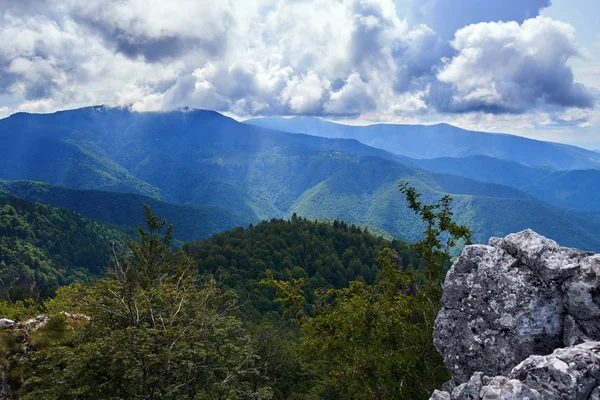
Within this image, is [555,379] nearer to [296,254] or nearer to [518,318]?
[518,318]

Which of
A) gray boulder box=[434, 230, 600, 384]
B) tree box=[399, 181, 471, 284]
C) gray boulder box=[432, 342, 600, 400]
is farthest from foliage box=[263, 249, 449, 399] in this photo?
gray boulder box=[432, 342, 600, 400]

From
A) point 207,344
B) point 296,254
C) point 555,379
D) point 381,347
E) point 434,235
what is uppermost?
point 434,235

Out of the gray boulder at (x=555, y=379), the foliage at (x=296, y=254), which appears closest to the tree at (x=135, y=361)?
the gray boulder at (x=555, y=379)

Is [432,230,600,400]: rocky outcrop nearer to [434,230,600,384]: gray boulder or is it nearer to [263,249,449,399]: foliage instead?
[434,230,600,384]: gray boulder

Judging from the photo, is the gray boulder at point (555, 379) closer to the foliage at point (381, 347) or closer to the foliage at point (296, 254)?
the foliage at point (381, 347)

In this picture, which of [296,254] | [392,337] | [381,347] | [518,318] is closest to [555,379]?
[518,318]

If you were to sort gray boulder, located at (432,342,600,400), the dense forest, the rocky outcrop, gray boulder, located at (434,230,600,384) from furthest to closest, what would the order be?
the dense forest
gray boulder, located at (434,230,600,384)
the rocky outcrop
gray boulder, located at (432,342,600,400)

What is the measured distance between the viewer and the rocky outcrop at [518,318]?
7875mm

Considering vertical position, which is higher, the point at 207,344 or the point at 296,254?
the point at 207,344

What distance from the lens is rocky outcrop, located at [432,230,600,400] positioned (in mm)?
7875

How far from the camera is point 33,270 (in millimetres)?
199250

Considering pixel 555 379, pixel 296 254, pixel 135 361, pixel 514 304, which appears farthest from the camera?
pixel 296 254

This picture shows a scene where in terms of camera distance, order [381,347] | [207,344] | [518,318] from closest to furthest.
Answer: [518,318] < [381,347] < [207,344]

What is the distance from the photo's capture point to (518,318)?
10227mm
